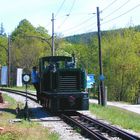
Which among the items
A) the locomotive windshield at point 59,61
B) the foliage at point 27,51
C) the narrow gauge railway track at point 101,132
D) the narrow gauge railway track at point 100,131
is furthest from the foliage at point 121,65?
the narrow gauge railway track at point 101,132

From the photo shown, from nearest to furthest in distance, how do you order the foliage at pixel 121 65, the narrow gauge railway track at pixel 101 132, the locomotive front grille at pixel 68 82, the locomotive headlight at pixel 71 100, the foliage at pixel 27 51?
the narrow gauge railway track at pixel 101 132 < the locomotive headlight at pixel 71 100 < the locomotive front grille at pixel 68 82 < the foliage at pixel 121 65 < the foliage at pixel 27 51

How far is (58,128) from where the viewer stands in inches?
821

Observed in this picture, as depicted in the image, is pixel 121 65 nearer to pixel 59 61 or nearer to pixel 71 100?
pixel 59 61

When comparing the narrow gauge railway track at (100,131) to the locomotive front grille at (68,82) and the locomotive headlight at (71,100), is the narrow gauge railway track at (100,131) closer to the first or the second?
the locomotive headlight at (71,100)

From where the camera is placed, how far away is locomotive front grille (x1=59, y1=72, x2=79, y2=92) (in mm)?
26938

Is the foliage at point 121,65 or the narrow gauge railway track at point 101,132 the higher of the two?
the foliage at point 121,65

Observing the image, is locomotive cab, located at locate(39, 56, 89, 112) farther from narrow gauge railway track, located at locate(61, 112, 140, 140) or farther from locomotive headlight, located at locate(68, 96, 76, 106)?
narrow gauge railway track, located at locate(61, 112, 140, 140)

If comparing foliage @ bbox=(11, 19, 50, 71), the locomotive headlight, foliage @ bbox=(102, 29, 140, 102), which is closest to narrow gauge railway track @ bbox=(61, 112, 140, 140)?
the locomotive headlight

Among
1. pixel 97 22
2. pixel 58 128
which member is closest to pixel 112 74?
pixel 97 22

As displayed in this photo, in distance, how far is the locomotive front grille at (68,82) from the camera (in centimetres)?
2694

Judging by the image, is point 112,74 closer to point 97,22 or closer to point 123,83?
point 123,83

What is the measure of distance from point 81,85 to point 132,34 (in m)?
52.3

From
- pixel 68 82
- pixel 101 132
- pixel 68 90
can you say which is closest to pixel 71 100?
pixel 68 90

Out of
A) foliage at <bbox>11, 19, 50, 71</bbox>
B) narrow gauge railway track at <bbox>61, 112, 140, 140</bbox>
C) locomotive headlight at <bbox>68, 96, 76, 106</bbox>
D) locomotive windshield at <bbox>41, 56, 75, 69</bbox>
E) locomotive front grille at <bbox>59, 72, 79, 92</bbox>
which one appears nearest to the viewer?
narrow gauge railway track at <bbox>61, 112, 140, 140</bbox>
